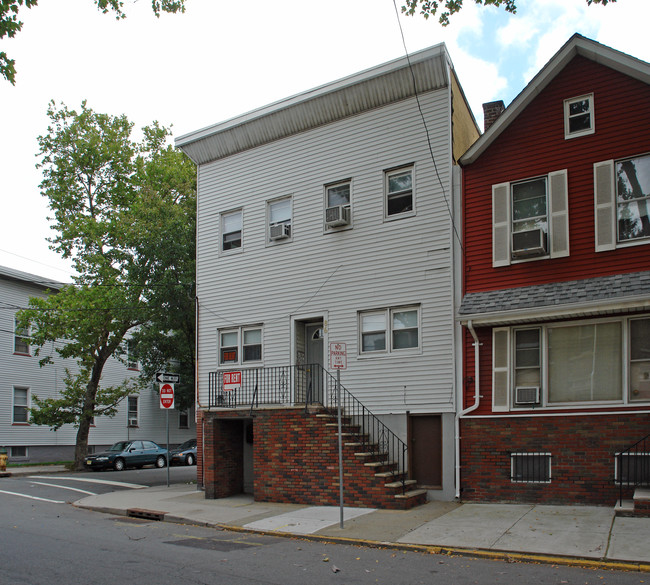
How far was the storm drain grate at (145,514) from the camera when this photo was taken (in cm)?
1377

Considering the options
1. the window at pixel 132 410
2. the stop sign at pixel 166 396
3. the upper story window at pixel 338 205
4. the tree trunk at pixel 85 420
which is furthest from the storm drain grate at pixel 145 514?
the window at pixel 132 410

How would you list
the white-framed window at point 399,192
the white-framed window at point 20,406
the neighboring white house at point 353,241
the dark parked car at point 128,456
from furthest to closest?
the white-framed window at point 20,406
the dark parked car at point 128,456
the white-framed window at point 399,192
the neighboring white house at point 353,241

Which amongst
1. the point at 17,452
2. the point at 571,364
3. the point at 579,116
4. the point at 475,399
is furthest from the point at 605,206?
the point at 17,452

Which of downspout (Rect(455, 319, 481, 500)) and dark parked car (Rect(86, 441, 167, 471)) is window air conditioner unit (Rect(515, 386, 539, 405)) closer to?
downspout (Rect(455, 319, 481, 500))

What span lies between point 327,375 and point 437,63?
7603 millimetres

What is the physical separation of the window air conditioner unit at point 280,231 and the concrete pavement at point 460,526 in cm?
661

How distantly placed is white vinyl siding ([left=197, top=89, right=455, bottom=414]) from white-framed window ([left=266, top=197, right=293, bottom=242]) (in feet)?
0.70

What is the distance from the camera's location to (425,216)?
48.8 feet

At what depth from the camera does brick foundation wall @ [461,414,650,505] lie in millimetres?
11898

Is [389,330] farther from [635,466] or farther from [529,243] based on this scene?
[635,466]

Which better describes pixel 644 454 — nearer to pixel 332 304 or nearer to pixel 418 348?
pixel 418 348

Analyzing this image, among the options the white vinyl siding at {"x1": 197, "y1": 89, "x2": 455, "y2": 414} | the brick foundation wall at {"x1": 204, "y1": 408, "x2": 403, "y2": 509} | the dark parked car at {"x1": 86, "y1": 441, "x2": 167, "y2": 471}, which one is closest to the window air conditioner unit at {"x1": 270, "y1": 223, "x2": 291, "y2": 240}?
the white vinyl siding at {"x1": 197, "y1": 89, "x2": 455, "y2": 414}

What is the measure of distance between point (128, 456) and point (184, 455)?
3.28 meters

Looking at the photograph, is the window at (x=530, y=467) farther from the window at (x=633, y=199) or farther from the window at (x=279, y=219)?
the window at (x=279, y=219)
